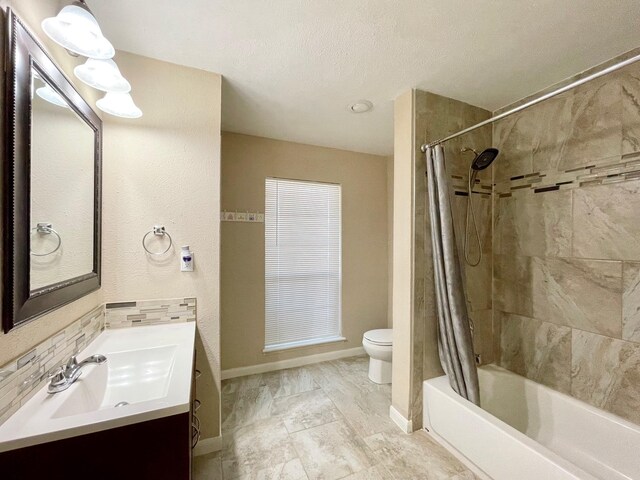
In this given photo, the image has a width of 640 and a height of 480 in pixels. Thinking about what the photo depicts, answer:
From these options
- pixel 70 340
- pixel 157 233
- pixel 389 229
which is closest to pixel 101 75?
pixel 157 233

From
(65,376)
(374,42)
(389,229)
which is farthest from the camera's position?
(389,229)

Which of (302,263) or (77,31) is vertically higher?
(77,31)

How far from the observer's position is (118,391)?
1.07 metres

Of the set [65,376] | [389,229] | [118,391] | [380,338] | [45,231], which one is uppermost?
[389,229]

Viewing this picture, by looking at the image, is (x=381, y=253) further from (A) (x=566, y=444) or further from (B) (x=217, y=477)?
(B) (x=217, y=477)

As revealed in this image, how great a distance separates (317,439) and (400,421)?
0.60 m

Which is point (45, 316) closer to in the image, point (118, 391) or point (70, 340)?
point (70, 340)

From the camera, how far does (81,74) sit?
1.04 metres

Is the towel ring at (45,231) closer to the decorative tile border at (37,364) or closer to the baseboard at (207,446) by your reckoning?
the decorative tile border at (37,364)

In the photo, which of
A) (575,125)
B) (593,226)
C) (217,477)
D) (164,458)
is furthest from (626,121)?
(217,477)

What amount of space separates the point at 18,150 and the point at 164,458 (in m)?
1.05

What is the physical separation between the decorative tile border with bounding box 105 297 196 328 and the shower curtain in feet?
5.22

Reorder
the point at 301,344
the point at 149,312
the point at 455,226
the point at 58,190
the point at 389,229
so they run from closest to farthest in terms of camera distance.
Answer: the point at 58,190, the point at 149,312, the point at 455,226, the point at 301,344, the point at 389,229

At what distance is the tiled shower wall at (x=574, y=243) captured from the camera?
1409mm
